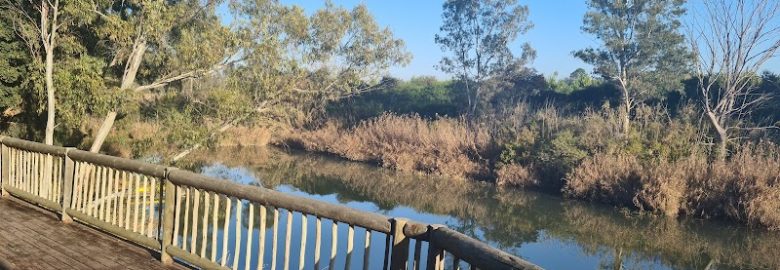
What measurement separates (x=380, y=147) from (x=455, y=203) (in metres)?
9.12

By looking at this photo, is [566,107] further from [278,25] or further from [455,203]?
[278,25]

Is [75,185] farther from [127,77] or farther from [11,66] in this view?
[127,77]

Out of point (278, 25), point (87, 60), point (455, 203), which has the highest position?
point (278, 25)

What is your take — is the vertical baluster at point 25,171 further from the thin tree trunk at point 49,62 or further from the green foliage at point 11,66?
the green foliage at point 11,66

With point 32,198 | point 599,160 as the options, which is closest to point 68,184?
point 32,198

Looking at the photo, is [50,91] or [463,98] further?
[463,98]

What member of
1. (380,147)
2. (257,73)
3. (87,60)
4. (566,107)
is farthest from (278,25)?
(566,107)

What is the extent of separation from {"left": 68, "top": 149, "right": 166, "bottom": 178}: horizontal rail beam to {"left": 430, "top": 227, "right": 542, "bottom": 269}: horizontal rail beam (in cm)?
270

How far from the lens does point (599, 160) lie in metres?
17.0

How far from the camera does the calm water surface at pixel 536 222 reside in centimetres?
1111

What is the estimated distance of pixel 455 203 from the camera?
632 inches

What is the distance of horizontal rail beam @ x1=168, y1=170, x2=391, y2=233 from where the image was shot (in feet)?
11.4

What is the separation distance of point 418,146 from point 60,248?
18.4m

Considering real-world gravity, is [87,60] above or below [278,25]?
below
